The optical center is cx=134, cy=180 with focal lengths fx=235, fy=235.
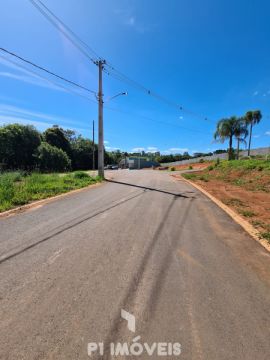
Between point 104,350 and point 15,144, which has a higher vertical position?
point 15,144

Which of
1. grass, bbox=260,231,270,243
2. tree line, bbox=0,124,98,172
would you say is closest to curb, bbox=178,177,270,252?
grass, bbox=260,231,270,243

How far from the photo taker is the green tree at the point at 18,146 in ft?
123

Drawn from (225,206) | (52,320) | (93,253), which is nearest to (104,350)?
(52,320)

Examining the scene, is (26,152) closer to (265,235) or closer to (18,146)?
(18,146)

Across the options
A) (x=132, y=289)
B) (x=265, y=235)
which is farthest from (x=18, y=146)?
(x=132, y=289)

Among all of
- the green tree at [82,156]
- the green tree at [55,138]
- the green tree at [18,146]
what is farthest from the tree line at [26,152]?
the green tree at [82,156]

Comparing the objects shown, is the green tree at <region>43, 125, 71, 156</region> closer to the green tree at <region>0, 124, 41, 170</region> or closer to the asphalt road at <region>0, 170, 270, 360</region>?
the green tree at <region>0, 124, 41, 170</region>

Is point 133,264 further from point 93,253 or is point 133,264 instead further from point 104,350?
point 104,350

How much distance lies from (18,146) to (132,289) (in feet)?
134

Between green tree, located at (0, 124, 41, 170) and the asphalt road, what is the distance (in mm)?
35595

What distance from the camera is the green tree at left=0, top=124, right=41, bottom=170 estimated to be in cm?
3738

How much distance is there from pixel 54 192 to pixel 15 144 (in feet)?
105

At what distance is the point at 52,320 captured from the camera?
8.30ft

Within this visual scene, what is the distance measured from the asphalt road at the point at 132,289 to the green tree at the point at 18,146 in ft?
117
